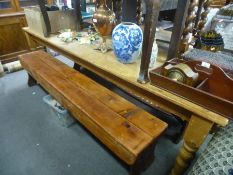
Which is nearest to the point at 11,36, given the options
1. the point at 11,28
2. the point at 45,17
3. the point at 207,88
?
the point at 11,28

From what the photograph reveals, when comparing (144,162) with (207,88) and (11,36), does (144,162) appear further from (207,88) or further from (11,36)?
(11,36)

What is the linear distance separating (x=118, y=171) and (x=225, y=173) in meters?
0.74

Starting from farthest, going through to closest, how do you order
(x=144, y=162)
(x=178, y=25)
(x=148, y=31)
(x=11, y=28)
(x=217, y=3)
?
(x=217, y=3), (x=11, y=28), (x=144, y=162), (x=178, y=25), (x=148, y=31)

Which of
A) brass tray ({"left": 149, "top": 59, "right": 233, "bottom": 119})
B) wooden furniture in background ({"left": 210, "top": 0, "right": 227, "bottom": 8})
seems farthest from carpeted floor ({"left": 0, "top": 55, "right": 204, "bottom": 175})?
wooden furniture in background ({"left": 210, "top": 0, "right": 227, "bottom": 8})

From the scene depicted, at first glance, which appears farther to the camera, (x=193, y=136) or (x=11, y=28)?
(x=11, y=28)

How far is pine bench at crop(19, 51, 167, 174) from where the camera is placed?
848 millimetres

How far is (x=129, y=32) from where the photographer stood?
103 cm

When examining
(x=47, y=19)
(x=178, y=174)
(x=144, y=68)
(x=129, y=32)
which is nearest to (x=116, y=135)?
(x=144, y=68)

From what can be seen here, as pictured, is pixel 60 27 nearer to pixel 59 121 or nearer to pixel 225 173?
pixel 59 121

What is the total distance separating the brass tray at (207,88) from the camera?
72cm

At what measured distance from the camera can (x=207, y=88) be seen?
88cm

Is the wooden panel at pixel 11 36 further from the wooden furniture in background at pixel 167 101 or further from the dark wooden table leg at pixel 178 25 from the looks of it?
the dark wooden table leg at pixel 178 25

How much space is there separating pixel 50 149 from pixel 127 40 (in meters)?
1.04

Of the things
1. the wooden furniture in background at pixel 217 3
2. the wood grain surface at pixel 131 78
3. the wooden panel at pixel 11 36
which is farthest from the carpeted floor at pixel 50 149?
the wooden furniture in background at pixel 217 3
